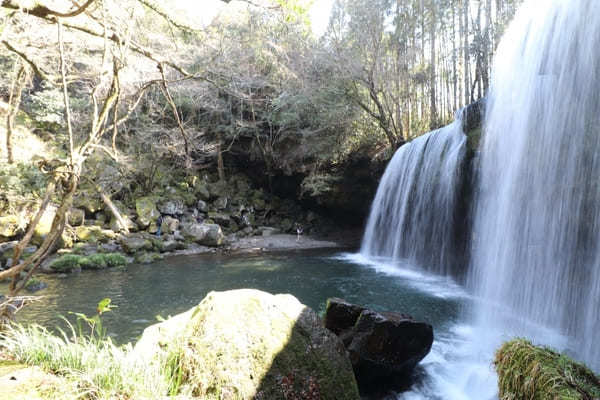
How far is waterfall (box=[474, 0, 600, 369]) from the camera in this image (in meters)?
5.60

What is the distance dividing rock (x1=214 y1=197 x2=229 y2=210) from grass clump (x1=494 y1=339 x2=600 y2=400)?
19167 millimetres

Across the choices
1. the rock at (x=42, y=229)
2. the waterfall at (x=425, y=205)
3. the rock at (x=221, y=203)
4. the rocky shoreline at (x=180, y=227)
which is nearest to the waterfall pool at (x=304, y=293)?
the waterfall at (x=425, y=205)

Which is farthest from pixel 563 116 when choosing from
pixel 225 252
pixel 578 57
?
pixel 225 252

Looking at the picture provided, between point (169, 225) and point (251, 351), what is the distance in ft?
50.4

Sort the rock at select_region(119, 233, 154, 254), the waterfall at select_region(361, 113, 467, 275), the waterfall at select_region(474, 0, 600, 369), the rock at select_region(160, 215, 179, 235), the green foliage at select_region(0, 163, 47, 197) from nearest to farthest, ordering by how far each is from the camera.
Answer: the waterfall at select_region(474, 0, 600, 369) → the waterfall at select_region(361, 113, 467, 275) → the green foliage at select_region(0, 163, 47, 197) → the rock at select_region(119, 233, 154, 254) → the rock at select_region(160, 215, 179, 235)

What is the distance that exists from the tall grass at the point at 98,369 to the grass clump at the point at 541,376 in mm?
2412

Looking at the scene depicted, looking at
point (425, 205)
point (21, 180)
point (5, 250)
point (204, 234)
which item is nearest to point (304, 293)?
point (425, 205)

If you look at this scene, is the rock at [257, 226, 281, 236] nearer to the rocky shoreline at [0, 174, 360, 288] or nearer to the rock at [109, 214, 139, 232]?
the rocky shoreline at [0, 174, 360, 288]

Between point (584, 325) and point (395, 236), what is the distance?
27.6 feet

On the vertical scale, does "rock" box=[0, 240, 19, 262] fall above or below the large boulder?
below

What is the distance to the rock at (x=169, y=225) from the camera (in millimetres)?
16406

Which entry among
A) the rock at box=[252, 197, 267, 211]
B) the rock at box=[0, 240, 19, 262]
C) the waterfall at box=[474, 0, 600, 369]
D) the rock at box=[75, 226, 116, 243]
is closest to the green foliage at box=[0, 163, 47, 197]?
the rock at box=[0, 240, 19, 262]

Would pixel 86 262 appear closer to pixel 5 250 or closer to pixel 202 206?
pixel 5 250

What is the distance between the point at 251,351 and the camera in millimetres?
2688
